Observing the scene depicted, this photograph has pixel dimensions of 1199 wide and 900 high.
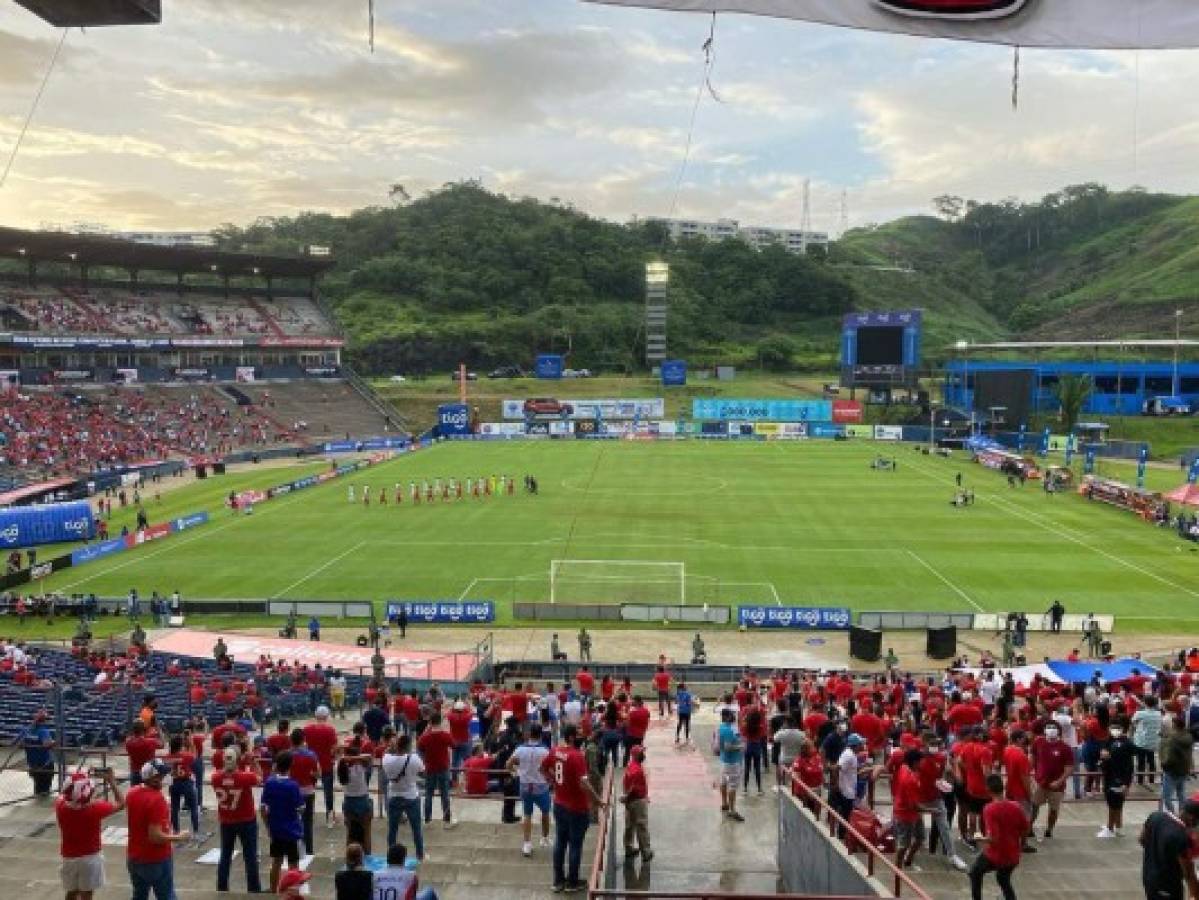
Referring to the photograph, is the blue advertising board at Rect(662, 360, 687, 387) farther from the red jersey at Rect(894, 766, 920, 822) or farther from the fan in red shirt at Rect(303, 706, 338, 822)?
the red jersey at Rect(894, 766, 920, 822)

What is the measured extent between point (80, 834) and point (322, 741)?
3340 mm

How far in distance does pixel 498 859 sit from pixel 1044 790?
634 cm

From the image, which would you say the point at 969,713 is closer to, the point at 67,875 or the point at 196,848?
the point at 196,848

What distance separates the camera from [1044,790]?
37.1 ft

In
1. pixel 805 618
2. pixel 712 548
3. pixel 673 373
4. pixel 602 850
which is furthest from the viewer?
pixel 673 373

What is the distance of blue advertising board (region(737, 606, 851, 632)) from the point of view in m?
31.0

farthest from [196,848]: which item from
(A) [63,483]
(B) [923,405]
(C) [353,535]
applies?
(B) [923,405]

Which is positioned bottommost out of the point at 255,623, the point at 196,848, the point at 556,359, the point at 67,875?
the point at 255,623

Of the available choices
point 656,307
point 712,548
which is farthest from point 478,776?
point 656,307

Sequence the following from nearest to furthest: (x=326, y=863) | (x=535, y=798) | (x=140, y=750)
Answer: (x=326, y=863) < (x=140, y=750) < (x=535, y=798)

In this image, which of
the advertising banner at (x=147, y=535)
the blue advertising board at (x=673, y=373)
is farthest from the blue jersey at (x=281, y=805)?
the blue advertising board at (x=673, y=373)

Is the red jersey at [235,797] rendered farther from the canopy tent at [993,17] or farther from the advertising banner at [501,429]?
the advertising banner at [501,429]

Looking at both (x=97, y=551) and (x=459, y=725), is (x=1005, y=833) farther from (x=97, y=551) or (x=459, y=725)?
(x=97, y=551)

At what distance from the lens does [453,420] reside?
93688 mm
